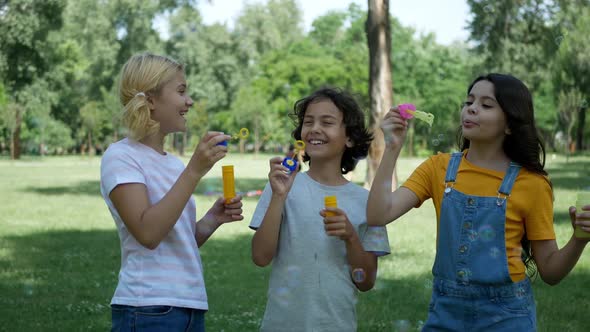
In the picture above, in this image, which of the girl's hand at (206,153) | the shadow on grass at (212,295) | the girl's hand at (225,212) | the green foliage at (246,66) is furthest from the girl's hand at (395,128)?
the green foliage at (246,66)

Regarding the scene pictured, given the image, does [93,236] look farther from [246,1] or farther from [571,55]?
[246,1]

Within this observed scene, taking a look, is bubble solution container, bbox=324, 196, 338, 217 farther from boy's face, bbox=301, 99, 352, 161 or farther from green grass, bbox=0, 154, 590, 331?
green grass, bbox=0, 154, 590, 331

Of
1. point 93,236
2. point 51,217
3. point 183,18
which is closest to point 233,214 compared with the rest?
point 93,236

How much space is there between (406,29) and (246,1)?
13574 mm

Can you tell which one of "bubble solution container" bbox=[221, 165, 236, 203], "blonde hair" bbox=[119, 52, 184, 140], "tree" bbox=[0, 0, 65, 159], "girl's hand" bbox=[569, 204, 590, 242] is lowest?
"girl's hand" bbox=[569, 204, 590, 242]

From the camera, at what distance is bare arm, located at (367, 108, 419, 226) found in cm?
249

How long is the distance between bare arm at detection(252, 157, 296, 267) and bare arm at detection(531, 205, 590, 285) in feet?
3.20

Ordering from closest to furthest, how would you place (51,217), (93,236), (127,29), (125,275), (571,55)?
(125,275), (93,236), (51,217), (571,55), (127,29)

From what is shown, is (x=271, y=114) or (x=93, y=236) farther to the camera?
(x=271, y=114)

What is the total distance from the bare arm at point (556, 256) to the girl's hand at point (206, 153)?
4.11 ft

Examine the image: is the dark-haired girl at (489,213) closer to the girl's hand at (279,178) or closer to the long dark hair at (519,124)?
the long dark hair at (519,124)

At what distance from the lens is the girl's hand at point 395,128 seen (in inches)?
97.5

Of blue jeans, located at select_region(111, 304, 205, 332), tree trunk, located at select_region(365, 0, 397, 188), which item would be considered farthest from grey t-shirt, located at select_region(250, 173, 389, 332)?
tree trunk, located at select_region(365, 0, 397, 188)

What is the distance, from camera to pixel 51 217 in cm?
1238
